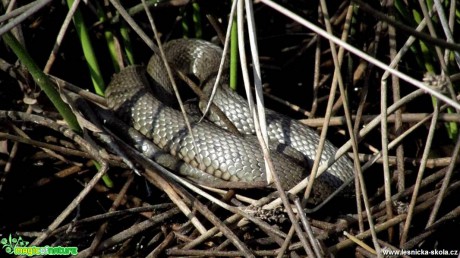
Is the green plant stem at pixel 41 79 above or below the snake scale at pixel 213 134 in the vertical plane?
above

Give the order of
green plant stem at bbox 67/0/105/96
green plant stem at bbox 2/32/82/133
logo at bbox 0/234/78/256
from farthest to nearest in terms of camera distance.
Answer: green plant stem at bbox 67/0/105/96 < logo at bbox 0/234/78/256 < green plant stem at bbox 2/32/82/133

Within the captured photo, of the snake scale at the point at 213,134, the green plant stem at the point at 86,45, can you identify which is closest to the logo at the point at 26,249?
the snake scale at the point at 213,134

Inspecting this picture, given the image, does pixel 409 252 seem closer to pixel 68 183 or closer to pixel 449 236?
pixel 449 236

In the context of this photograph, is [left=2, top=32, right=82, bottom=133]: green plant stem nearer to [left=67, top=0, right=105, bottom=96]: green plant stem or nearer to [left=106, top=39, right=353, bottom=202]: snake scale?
[left=67, top=0, right=105, bottom=96]: green plant stem

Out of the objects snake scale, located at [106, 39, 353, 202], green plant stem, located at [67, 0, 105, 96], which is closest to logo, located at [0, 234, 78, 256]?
snake scale, located at [106, 39, 353, 202]

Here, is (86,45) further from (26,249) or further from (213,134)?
(26,249)

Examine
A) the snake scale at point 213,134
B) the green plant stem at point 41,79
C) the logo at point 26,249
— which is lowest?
the logo at point 26,249

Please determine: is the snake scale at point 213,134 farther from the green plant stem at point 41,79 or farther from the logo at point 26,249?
the logo at point 26,249

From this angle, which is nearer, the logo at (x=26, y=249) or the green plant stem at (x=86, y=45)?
the logo at (x=26, y=249)
